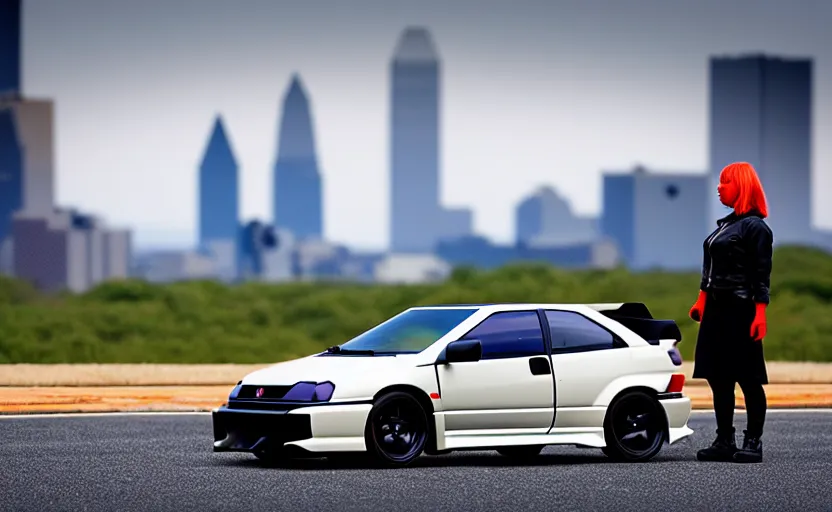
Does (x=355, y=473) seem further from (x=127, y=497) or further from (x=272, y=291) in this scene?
(x=272, y=291)

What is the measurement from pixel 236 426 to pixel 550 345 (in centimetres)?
275

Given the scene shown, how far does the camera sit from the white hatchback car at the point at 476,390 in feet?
41.6

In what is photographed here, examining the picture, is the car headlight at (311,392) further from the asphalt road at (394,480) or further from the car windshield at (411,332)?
the car windshield at (411,332)

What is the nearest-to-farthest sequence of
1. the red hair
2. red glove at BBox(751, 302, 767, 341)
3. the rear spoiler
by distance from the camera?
red glove at BBox(751, 302, 767, 341)
the red hair
the rear spoiler

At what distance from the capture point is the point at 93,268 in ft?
504

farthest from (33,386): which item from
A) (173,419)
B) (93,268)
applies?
(93,268)

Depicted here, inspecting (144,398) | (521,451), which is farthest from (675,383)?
(144,398)

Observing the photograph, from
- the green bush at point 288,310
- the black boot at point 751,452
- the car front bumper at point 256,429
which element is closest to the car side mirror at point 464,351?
the car front bumper at point 256,429

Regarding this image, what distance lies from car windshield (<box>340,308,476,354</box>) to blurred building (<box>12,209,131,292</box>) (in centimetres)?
13310

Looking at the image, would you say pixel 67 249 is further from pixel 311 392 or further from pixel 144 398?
pixel 311 392

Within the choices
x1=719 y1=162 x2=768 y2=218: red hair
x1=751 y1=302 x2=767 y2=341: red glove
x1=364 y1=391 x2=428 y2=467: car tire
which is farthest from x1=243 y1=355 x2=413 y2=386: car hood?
x1=719 y1=162 x2=768 y2=218: red hair

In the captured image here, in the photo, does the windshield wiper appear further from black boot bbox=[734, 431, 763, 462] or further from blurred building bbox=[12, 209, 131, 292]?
blurred building bbox=[12, 209, 131, 292]

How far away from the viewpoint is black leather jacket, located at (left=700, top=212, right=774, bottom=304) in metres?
13.3

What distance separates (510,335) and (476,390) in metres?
0.66
